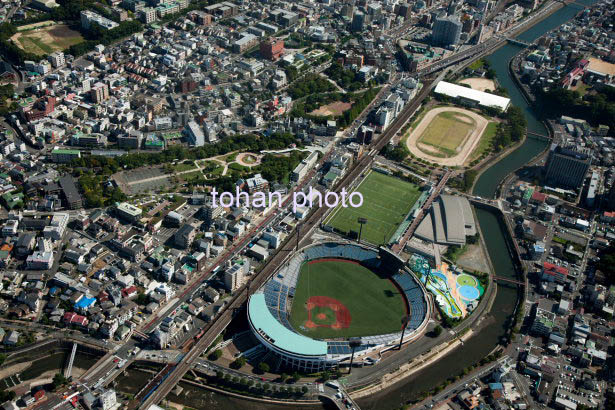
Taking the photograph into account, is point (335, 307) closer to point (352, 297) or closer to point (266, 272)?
point (352, 297)

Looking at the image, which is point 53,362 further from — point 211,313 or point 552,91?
point 552,91

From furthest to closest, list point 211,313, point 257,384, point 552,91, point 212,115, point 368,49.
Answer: point 368,49 → point 552,91 → point 212,115 → point 211,313 → point 257,384

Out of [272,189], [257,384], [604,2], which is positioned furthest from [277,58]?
[604,2]

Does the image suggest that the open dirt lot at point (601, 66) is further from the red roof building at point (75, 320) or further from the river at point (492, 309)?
the red roof building at point (75, 320)

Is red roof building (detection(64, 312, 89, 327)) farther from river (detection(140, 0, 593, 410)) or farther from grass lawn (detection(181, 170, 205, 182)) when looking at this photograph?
grass lawn (detection(181, 170, 205, 182))

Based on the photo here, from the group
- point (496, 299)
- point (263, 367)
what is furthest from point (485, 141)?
point (263, 367)

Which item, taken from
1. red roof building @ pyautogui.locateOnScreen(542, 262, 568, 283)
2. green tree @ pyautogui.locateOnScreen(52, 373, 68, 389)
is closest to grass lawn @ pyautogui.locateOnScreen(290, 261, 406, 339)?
red roof building @ pyautogui.locateOnScreen(542, 262, 568, 283)
